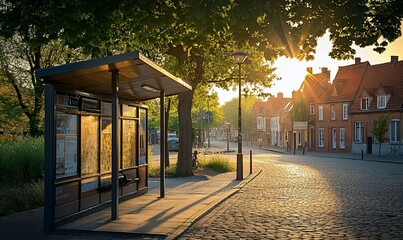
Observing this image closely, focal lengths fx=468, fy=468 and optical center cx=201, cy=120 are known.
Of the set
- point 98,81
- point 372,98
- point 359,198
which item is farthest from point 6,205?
point 372,98

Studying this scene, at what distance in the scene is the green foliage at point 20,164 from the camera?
569 inches

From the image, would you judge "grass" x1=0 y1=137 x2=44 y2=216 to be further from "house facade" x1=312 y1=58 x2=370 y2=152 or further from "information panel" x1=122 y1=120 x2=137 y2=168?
"house facade" x1=312 y1=58 x2=370 y2=152

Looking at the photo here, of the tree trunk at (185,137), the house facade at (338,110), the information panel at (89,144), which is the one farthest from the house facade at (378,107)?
the information panel at (89,144)

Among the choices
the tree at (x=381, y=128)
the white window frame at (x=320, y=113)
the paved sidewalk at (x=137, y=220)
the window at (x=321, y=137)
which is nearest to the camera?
the paved sidewalk at (x=137, y=220)

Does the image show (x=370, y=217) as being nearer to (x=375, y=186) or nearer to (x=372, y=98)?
(x=375, y=186)

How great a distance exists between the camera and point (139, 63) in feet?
28.2

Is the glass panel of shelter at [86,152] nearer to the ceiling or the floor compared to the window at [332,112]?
nearer to the floor

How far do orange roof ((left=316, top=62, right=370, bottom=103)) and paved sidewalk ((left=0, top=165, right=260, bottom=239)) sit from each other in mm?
42855

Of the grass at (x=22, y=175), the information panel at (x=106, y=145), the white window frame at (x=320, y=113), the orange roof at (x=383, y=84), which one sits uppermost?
the orange roof at (x=383, y=84)

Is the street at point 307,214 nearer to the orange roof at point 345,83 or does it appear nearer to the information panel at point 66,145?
the information panel at point 66,145

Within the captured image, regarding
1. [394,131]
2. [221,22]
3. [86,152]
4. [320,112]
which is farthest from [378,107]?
[86,152]

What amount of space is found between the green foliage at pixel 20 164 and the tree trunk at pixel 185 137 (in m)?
6.21

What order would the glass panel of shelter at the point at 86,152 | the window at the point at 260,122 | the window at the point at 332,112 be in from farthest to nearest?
the window at the point at 260,122 → the window at the point at 332,112 → the glass panel of shelter at the point at 86,152

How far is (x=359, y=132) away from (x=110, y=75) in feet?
148
